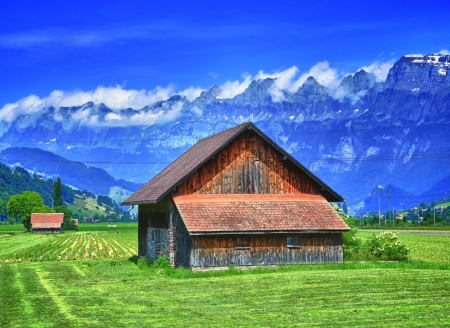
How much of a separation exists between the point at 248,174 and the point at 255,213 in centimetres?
311

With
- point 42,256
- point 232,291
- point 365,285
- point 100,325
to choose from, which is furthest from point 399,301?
point 42,256

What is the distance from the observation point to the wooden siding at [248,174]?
4022cm

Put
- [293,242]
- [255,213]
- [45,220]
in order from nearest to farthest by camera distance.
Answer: [255,213], [293,242], [45,220]

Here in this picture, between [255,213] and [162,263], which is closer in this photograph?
[255,213]

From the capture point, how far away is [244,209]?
39.2 metres

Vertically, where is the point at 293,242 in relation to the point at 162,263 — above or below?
above

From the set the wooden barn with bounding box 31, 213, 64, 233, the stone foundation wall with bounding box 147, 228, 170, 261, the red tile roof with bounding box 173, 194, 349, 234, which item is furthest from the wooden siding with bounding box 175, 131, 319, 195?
the wooden barn with bounding box 31, 213, 64, 233

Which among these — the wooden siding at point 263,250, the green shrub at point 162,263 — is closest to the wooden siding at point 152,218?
the green shrub at point 162,263

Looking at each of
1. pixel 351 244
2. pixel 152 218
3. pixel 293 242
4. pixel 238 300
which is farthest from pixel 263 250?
pixel 238 300

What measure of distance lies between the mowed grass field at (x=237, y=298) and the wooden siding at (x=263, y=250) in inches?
50.0

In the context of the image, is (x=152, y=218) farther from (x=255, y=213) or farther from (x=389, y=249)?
(x=389, y=249)

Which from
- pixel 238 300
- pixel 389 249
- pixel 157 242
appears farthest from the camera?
pixel 157 242

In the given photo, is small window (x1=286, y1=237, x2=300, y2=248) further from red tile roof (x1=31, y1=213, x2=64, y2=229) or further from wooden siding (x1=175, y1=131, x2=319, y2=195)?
red tile roof (x1=31, y1=213, x2=64, y2=229)

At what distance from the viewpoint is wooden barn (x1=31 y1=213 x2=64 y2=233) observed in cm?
15588
